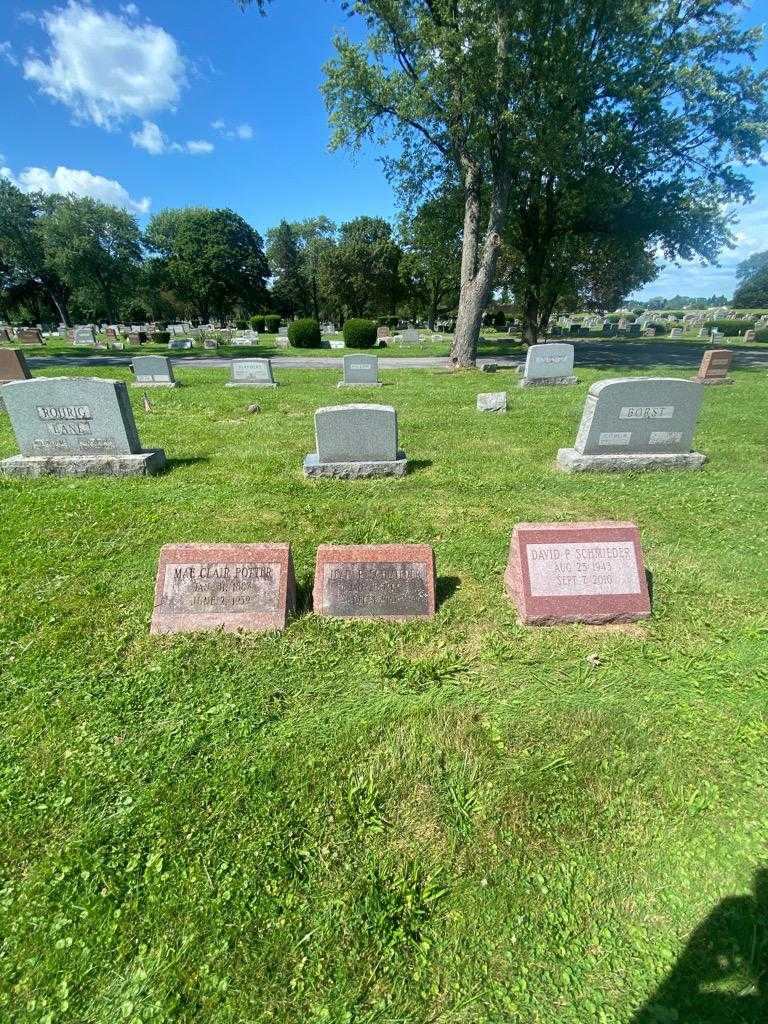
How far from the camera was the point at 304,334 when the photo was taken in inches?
1115

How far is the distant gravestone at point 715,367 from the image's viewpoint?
1352cm

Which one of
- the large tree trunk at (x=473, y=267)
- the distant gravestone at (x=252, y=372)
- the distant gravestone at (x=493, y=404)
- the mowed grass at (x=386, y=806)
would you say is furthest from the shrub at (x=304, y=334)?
the mowed grass at (x=386, y=806)

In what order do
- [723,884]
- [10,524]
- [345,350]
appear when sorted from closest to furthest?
1. [723,884]
2. [10,524]
3. [345,350]

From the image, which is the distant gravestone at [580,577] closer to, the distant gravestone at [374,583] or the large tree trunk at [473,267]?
the distant gravestone at [374,583]

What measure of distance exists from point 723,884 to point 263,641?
287 cm

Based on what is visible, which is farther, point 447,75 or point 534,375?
point 534,375

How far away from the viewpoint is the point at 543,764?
2516mm

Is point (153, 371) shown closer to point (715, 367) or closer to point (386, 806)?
point (386, 806)

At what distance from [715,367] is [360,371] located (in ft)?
36.1

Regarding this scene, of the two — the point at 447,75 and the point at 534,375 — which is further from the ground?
the point at 447,75

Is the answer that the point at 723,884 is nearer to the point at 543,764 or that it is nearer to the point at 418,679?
the point at 543,764

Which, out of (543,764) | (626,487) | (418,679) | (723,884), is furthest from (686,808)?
(626,487)

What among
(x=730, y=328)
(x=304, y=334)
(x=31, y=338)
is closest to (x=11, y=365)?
(x=304, y=334)

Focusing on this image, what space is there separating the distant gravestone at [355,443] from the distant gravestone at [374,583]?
9.91 ft
